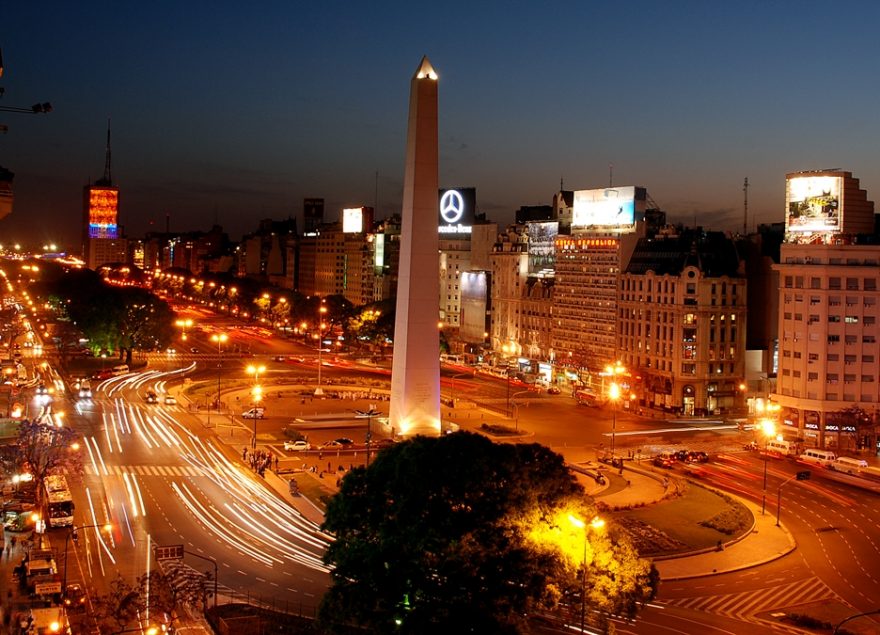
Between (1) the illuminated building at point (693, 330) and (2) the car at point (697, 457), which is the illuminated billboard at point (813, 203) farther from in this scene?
(2) the car at point (697, 457)

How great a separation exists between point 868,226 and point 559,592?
49521mm

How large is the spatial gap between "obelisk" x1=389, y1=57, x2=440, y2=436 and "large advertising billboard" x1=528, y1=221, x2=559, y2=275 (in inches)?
1839

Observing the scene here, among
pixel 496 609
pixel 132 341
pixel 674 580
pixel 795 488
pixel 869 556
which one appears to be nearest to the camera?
pixel 496 609

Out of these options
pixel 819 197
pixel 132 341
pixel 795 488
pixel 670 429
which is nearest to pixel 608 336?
pixel 670 429

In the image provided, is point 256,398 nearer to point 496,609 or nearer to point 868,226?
point 868,226

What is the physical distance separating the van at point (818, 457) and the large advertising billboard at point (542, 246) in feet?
147

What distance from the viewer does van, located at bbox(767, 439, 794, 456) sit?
59.7 m

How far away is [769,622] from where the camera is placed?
102 feet

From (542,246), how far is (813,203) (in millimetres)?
39896

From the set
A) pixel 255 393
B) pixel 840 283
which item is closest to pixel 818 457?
pixel 840 283

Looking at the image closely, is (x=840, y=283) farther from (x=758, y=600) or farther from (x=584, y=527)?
(x=584, y=527)

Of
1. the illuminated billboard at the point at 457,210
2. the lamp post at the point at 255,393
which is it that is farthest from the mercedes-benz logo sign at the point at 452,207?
the lamp post at the point at 255,393

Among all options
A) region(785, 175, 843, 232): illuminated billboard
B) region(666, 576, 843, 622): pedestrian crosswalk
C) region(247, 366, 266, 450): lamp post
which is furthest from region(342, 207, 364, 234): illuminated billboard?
region(666, 576, 843, 622): pedestrian crosswalk

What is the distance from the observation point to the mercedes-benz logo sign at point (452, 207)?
126 m
